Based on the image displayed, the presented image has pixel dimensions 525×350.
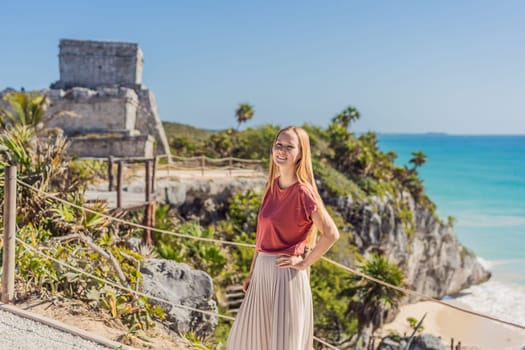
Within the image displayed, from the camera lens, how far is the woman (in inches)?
124

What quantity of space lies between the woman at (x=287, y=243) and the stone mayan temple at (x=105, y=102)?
20.2 meters

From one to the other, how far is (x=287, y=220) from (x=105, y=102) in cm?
2199

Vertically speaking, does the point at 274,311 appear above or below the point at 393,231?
above

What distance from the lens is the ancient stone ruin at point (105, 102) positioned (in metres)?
22.8

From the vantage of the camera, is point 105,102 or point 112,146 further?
point 105,102

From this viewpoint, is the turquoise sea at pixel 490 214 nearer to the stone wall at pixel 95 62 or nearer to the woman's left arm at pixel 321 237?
the stone wall at pixel 95 62

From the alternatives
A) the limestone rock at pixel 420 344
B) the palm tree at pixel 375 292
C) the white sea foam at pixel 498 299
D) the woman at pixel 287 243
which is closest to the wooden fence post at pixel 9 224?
the woman at pixel 287 243

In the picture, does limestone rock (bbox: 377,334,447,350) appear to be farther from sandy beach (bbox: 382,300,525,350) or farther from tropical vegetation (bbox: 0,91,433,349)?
sandy beach (bbox: 382,300,525,350)

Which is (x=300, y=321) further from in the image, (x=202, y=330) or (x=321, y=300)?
(x=321, y=300)

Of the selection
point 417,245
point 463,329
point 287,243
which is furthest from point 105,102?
point 287,243

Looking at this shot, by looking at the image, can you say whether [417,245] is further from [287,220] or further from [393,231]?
[287,220]

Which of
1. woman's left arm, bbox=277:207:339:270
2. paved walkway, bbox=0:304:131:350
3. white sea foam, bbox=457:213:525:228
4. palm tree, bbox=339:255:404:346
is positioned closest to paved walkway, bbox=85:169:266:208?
paved walkway, bbox=0:304:131:350

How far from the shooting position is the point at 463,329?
24750 millimetres

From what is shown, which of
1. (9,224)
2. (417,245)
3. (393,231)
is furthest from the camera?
(417,245)
